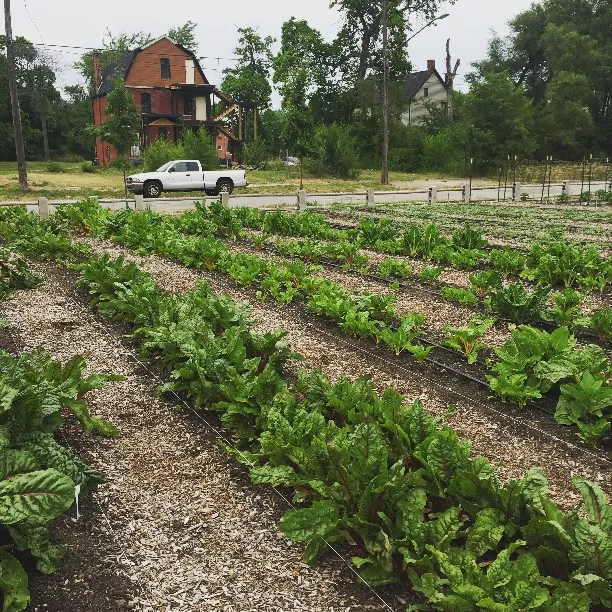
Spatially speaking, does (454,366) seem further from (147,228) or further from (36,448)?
(147,228)

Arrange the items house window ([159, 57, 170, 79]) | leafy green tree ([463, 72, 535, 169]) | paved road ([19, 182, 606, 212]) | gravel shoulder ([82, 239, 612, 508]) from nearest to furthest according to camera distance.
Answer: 1. gravel shoulder ([82, 239, 612, 508])
2. paved road ([19, 182, 606, 212])
3. leafy green tree ([463, 72, 535, 169])
4. house window ([159, 57, 170, 79])

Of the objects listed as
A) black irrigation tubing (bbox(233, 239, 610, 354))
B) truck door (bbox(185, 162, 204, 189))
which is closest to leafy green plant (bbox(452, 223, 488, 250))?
black irrigation tubing (bbox(233, 239, 610, 354))

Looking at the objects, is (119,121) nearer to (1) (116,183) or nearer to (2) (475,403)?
(1) (116,183)

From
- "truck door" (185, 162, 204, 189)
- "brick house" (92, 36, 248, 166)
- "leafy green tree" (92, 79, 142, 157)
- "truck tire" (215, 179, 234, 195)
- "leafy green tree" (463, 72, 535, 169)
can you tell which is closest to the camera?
"truck door" (185, 162, 204, 189)

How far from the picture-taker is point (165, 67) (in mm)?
54469

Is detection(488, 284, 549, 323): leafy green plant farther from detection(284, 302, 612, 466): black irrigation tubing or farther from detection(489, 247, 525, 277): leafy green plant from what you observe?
detection(489, 247, 525, 277): leafy green plant

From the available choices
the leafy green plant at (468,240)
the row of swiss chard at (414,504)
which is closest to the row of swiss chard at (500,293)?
the leafy green plant at (468,240)

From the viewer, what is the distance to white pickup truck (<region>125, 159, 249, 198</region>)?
1167 inches

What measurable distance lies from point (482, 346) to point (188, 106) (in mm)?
52764

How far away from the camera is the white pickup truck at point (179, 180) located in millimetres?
29641

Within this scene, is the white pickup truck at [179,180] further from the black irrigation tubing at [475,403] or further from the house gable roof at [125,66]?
A: the house gable roof at [125,66]

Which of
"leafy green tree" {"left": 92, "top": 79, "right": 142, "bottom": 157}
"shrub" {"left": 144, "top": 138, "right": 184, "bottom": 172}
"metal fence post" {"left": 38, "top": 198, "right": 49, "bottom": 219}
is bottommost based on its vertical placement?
"metal fence post" {"left": 38, "top": 198, "right": 49, "bottom": 219}

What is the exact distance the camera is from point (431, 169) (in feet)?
170

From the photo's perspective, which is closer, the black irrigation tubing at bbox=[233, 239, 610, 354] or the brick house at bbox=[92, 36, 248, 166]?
the black irrigation tubing at bbox=[233, 239, 610, 354]
